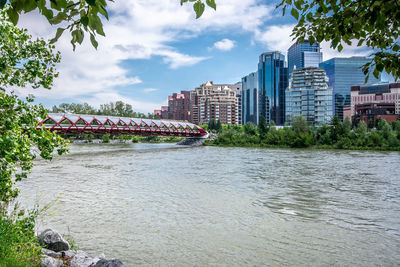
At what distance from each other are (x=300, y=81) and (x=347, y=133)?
2074 inches

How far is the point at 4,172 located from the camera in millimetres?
4883

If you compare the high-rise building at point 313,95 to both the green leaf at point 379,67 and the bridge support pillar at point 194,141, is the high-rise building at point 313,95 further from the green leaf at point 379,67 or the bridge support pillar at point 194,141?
the green leaf at point 379,67

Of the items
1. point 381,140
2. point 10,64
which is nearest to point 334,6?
point 10,64

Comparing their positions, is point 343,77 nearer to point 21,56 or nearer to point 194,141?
point 194,141

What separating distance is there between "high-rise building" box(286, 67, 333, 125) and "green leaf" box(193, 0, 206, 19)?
92996 mm

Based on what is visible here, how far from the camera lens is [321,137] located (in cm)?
5166

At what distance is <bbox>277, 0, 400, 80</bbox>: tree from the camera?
3236 millimetres

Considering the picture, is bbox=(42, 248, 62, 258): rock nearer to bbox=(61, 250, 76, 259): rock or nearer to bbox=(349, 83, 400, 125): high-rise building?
bbox=(61, 250, 76, 259): rock

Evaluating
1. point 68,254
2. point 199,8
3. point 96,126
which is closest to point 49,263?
point 68,254

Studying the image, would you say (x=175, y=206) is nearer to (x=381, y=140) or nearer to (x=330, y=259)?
(x=330, y=259)

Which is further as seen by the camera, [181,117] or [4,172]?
→ [181,117]

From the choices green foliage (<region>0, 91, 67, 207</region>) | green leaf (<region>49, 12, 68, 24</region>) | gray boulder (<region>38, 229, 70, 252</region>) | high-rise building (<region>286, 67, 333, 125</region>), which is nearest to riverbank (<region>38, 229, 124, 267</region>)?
gray boulder (<region>38, 229, 70, 252</region>)

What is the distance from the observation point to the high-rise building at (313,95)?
9319 cm

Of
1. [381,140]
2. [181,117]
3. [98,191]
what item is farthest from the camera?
[181,117]
